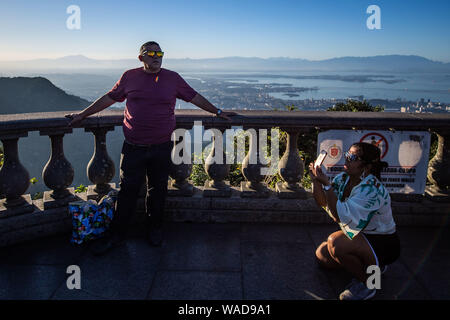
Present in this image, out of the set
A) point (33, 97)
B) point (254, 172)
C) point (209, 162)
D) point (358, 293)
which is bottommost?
point (358, 293)

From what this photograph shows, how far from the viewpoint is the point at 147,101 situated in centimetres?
362

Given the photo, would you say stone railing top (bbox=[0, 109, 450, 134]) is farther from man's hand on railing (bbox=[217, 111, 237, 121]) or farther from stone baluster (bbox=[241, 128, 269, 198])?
stone baluster (bbox=[241, 128, 269, 198])

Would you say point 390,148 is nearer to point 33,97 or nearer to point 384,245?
point 384,245

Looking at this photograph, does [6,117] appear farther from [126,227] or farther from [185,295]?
[185,295]

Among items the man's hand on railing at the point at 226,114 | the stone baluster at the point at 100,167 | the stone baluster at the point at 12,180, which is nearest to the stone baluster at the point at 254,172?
the man's hand on railing at the point at 226,114

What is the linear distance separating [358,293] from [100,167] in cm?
294

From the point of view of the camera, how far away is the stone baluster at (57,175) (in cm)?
402

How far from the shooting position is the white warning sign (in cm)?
412

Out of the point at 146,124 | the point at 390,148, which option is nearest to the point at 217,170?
the point at 146,124

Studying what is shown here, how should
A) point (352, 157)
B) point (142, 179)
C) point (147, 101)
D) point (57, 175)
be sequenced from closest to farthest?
point (352, 157) → point (147, 101) → point (142, 179) → point (57, 175)

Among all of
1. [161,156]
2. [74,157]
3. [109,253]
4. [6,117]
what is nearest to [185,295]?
[109,253]

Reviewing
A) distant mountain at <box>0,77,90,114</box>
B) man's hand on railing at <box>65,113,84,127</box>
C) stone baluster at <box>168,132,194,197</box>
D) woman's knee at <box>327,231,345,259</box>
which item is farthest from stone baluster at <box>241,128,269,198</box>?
distant mountain at <box>0,77,90,114</box>

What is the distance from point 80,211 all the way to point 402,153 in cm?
354
